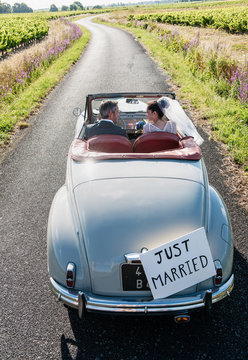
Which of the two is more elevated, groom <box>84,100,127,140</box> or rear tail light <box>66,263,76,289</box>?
groom <box>84,100,127,140</box>

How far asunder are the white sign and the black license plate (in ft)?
0.25

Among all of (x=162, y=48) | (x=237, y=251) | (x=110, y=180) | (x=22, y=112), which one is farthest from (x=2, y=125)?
(x=162, y=48)

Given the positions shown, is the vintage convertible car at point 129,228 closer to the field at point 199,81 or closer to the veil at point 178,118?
the veil at point 178,118

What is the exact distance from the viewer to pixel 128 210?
8.95 feet

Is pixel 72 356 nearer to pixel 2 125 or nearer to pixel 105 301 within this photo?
pixel 105 301

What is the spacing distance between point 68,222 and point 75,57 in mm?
16622

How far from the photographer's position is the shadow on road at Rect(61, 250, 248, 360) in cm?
268

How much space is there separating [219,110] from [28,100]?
586cm

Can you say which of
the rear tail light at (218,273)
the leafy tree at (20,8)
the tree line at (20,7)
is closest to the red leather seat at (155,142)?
the rear tail light at (218,273)

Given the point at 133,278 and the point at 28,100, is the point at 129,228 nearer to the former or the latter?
the point at 133,278

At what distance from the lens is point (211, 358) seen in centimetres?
263

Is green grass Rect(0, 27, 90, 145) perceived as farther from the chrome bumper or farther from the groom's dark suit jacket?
the chrome bumper

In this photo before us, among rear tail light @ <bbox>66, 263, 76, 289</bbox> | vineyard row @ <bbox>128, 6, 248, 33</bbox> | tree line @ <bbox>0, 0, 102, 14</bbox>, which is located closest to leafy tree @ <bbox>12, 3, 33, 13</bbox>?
tree line @ <bbox>0, 0, 102, 14</bbox>

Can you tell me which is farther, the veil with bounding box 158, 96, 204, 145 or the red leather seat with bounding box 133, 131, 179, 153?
the veil with bounding box 158, 96, 204, 145
